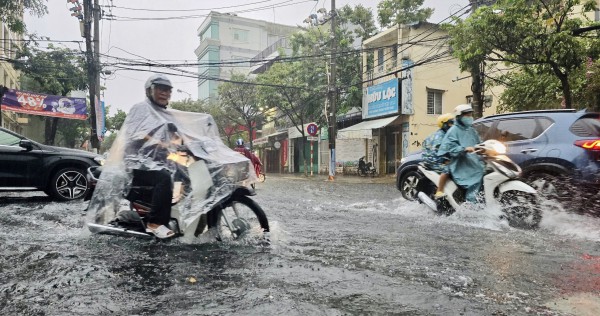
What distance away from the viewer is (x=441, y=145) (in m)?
5.84

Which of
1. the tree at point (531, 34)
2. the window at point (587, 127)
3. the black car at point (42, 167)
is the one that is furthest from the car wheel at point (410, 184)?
the black car at point (42, 167)

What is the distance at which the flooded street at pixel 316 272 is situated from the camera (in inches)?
93.0

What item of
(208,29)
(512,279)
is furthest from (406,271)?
(208,29)

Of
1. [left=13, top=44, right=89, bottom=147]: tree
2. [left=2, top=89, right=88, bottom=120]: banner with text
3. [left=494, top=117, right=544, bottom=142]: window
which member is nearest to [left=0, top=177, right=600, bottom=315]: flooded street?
[left=494, top=117, right=544, bottom=142]: window

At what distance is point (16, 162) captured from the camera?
718 centimetres

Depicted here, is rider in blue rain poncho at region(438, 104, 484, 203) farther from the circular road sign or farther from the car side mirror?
the circular road sign

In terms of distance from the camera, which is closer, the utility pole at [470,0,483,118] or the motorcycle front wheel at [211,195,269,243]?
the motorcycle front wheel at [211,195,269,243]

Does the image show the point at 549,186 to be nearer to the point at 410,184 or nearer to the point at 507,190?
the point at 507,190

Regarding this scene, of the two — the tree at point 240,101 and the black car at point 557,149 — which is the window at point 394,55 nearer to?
the tree at point 240,101

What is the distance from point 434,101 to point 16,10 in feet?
58.4

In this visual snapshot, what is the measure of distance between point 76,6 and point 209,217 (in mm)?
18105

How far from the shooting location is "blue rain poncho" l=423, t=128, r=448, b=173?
6.11 metres

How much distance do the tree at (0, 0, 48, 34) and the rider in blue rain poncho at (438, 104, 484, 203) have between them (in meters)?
9.13

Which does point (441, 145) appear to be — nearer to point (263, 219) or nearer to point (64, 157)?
point (263, 219)
